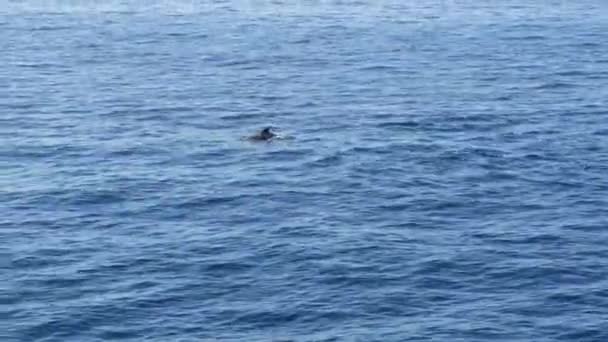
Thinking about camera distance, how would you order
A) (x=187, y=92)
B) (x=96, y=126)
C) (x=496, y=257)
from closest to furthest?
(x=496, y=257) < (x=96, y=126) < (x=187, y=92)

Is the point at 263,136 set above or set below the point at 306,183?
above

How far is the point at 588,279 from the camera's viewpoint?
75125mm

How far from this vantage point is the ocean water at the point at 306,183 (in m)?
71.0

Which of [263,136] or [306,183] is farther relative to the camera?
[263,136]

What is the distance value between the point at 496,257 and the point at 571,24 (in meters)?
85.4

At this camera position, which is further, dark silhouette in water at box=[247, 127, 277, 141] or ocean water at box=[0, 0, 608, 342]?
dark silhouette in water at box=[247, 127, 277, 141]

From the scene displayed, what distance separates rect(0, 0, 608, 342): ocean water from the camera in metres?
71.0

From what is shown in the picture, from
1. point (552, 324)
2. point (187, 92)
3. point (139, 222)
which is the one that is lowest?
point (552, 324)

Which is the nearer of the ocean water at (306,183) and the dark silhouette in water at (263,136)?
the ocean water at (306,183)

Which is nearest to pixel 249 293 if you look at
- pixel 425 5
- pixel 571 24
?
pixel 571 24

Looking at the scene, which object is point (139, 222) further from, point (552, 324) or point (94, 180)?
point (552, 324)

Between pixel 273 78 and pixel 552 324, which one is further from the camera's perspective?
pixel 273 78

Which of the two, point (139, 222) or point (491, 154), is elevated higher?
point (491, 154)

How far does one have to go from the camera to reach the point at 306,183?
93688 mm
